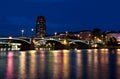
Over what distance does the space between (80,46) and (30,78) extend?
537 feet

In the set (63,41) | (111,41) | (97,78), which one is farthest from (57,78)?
(111,41)

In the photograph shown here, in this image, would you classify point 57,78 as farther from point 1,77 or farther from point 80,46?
point 80,46

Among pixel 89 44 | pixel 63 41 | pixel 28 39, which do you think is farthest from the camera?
pixel 89 44

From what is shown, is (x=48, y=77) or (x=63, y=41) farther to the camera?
(x=63, y=41)

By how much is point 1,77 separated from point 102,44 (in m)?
163

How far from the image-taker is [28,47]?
151 m

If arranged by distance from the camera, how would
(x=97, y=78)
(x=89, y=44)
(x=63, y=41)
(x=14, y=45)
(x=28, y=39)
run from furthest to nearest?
(x=14, y=45) → (x=89, y=44) → (x=63, y=41) → (x=28, y=39) → (x=97, y=78)

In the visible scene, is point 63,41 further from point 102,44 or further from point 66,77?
point 66,77

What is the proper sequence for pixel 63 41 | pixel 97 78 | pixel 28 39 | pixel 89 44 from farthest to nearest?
pixel 89 44
pixel 63 41
pixel 28 39
pixel 97 78

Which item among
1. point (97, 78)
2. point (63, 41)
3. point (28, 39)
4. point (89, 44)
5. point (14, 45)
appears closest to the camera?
point (97, 78)

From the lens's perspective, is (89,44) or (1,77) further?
(89,44)

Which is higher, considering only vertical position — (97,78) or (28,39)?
(28,39)

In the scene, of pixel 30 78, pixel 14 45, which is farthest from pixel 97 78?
pixel 14 45

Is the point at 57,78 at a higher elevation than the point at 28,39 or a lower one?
lower
